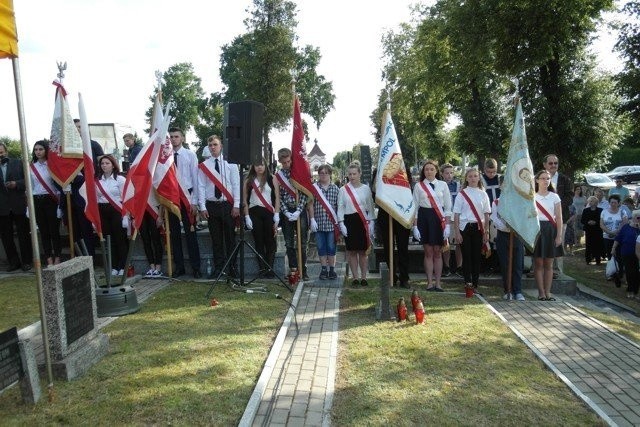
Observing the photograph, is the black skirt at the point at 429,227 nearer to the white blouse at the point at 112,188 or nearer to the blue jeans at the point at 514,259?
the blue jeans at the point at 514,259

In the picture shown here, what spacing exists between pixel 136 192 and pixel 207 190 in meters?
1.59

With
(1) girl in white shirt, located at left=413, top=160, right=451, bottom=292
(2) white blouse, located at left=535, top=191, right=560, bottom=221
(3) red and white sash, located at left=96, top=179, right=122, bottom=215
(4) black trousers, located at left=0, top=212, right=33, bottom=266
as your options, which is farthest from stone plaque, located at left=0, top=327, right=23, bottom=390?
(2) white blouse, located at left=535, top=191, right=560, bottom=221

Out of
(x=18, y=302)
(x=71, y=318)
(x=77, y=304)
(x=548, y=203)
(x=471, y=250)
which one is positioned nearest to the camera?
(x=71, y=318)

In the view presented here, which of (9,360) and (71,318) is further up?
(71,318)

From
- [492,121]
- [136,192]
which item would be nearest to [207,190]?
[136,192]

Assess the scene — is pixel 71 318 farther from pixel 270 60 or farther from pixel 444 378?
pixel 270 60

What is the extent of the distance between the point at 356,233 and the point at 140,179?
11.6 ft

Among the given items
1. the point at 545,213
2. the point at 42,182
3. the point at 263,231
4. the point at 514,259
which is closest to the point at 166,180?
the point at 263,231

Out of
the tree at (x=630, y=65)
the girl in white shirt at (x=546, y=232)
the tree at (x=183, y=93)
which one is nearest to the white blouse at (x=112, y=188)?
the girl in white shirt at (x=546, y=232)

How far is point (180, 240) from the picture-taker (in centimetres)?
984

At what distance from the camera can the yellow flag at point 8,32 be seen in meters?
4.02

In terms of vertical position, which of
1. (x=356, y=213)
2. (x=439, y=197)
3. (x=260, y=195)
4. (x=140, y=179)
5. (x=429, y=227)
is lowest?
(x=429, y=227)

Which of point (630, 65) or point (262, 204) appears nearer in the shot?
point (262, 204)

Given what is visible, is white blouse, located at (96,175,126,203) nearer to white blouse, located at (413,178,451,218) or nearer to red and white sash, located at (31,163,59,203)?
red and white sash, located at (31,163,59,203)
